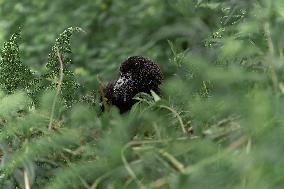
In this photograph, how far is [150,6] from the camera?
2711mm

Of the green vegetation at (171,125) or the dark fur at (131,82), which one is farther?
the dark fur at (131,82)

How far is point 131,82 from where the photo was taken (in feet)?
3.18

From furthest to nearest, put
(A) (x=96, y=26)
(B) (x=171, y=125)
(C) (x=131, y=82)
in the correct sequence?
(A) (x=96, y=26)
(C) (x=131, y=82)
(B) (x=171, y=125)

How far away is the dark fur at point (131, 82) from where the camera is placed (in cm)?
95

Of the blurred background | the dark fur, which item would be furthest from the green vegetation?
the blurred background

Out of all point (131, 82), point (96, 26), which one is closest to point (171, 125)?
point (131, 82)

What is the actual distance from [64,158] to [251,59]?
0.24m

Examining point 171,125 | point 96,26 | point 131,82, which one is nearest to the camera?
point 171,125

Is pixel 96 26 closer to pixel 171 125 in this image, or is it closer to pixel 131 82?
pixel 131 82

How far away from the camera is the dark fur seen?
95 centimetres

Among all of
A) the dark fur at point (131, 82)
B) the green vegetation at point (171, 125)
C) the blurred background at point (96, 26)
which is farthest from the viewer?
the blurred background at point (96, 26)

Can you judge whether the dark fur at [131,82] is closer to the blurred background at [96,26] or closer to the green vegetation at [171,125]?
the green vegetation at [171,125]

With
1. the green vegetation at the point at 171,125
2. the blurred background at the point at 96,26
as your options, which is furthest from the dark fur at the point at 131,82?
the blurred background at the point at 96,26

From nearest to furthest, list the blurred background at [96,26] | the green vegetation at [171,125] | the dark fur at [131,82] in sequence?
the green vegetation at [171,125]
the dark fur at [131,82]
the blurred background at [96,26]
